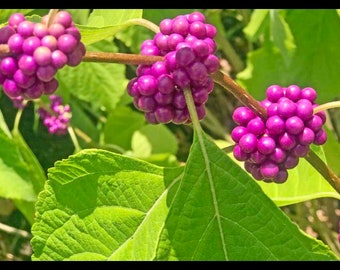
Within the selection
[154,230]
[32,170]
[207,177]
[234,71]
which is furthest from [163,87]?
[234,71]

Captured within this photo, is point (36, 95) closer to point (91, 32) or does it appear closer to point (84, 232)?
point (91, 32)

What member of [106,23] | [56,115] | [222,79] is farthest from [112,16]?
[56,115]

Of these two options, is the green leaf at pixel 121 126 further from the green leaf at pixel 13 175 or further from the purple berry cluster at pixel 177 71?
the purple berry cluster at pixel 177 71

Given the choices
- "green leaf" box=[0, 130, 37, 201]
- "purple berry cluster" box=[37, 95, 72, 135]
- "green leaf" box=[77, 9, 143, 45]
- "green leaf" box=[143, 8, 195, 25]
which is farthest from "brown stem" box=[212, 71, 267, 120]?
"purple berry cluster" box=[37, 95, 72, 135]

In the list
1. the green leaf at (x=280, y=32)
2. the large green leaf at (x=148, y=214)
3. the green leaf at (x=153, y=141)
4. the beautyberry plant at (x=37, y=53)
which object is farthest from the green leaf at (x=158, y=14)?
the beautyberry plant at (x=37, y=53)

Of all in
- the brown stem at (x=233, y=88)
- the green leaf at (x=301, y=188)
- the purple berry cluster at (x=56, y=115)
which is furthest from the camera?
the purple berry cluster at (x=56, y=115)

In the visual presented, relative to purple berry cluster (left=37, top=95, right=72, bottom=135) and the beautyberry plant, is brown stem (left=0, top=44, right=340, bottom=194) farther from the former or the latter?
purple berry cluster (left=37, top=95, right=72, bottom=135)
